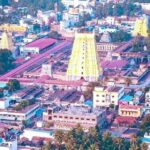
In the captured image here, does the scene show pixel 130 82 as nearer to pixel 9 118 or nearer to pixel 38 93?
pixel 38 93

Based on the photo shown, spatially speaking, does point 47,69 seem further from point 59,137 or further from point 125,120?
point 59,137

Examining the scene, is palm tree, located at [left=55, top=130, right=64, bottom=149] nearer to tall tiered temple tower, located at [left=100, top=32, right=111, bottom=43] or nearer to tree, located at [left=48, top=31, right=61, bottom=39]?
tall tiered temple tower, located at [left=100, top=32, right=111, bottom=43]

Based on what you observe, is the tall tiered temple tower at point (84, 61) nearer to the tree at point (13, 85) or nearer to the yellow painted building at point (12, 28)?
the tree at point (13, 85)

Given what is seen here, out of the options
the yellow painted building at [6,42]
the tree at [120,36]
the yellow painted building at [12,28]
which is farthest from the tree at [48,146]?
the yellow painted building at [12,28]

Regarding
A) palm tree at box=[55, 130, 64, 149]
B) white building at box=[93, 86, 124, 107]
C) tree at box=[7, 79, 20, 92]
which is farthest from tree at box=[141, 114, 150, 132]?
tree at box=[7, 79, 20, 92]

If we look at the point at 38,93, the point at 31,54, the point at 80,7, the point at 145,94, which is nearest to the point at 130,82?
the point at 145,94
